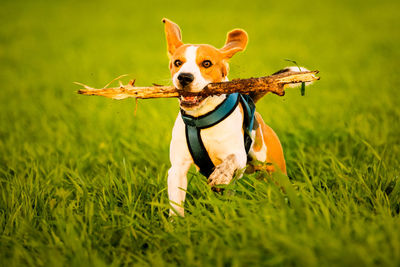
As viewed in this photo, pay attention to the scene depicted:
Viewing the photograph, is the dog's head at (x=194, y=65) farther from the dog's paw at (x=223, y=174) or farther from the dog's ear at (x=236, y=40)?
the dog's paw at (x=223, y=174)

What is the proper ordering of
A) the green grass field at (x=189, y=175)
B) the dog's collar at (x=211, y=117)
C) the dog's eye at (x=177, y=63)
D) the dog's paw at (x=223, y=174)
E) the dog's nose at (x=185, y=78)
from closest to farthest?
the green grass field at (x=189, y=175), the dog's paw at (x=223, y=174), the dog's nose at (x=185, y=78), the dog's collar at (x=211, y=117), the dog's eye at (x=177, y=63)

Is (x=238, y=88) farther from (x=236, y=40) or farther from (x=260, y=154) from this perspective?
(x=236, y=40)

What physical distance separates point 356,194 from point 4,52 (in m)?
12.7

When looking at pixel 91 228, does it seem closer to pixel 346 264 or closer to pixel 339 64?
pixel 346 264

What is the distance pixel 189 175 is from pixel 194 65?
1155mm

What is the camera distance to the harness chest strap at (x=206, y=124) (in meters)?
3.04

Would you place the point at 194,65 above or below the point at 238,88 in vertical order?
above

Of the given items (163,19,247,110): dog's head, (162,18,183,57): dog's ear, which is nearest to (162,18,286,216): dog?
(163,19,247,110): dog's head

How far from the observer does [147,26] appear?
721 inches

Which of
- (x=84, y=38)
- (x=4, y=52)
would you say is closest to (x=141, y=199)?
(x=4, y=52)

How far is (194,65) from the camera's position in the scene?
3.08 meters

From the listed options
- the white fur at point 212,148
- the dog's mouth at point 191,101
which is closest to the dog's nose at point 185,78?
the dog's mouth at point 191,101

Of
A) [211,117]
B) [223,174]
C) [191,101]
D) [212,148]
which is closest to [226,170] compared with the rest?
[223,174]

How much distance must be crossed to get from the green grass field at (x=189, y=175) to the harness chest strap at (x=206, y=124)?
0.23 m
